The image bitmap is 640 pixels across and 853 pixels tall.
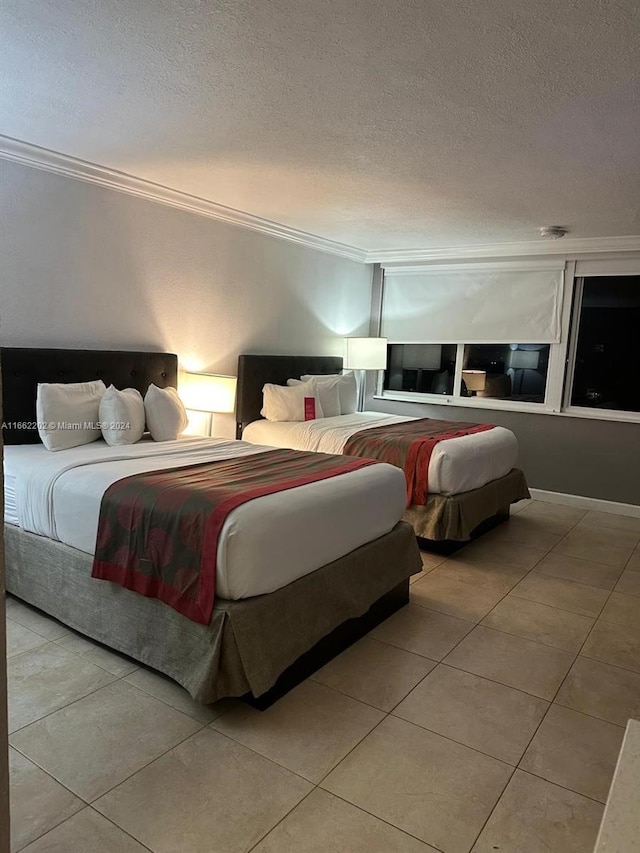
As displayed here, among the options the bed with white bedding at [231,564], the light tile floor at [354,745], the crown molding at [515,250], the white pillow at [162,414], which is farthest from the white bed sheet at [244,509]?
the crown molding at [515,250]

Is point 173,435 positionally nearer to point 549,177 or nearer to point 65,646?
point 65,646

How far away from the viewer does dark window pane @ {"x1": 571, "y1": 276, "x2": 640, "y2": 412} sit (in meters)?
5.24

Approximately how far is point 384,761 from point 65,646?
4.94 ft

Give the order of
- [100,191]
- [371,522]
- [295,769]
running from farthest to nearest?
1. [100,191]
2. [371,522]
3. [295,769]

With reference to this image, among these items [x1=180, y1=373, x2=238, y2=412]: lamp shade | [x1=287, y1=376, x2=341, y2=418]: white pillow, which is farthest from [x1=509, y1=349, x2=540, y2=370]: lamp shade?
[x1=180, y1=373, x2=238, y2=412]: lamp shade

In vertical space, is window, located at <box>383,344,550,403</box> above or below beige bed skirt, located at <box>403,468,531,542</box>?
above

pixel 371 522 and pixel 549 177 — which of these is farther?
pixel 549 177

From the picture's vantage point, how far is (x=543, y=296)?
18.0 feet

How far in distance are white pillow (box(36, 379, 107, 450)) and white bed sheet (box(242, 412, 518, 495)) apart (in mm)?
1593

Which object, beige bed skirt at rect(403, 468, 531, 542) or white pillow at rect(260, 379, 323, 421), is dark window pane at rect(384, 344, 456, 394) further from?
beige bed skirt at rect(403, 468, 531, 542)

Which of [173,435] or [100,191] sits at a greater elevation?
[100,191]

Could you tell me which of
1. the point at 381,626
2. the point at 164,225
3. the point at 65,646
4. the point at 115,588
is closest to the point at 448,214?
the point at 164,225

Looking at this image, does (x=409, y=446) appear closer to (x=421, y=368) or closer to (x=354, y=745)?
(x=354, y=745)

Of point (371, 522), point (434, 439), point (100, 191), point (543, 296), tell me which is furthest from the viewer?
point (543, 296)
